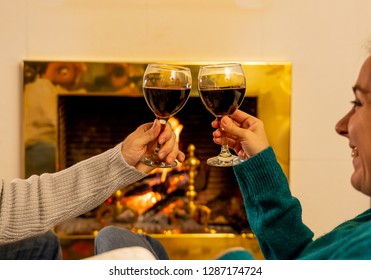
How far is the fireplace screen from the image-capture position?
2172 mm

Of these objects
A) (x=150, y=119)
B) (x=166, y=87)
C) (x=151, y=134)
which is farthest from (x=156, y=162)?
(x=150, y=119)

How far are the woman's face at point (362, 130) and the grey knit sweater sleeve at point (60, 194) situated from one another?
0.44 metres

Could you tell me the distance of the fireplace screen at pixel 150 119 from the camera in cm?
217

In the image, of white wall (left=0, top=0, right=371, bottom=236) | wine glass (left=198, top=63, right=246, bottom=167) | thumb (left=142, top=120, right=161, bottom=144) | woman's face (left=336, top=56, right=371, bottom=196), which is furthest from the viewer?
white wall (left=0, top=0, right=371, bottom=236)

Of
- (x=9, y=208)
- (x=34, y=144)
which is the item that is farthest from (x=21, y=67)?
(x=9, y=208)

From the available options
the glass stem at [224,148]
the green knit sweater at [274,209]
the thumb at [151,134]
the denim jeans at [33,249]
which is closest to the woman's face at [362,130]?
the green knit sweater at [274,209]

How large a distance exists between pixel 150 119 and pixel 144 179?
22 cm

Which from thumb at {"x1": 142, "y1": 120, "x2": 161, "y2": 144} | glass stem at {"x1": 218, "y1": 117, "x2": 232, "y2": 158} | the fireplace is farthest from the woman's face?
the fireplace

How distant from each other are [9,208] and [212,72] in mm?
479

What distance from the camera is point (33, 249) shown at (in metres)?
1.37

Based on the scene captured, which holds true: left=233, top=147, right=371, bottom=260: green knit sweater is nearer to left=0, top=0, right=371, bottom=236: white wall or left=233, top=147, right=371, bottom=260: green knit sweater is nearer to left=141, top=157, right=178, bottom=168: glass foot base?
left=141, top=157, right=178, bottom=168: glass foot base

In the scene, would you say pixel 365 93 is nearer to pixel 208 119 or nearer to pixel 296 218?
pixel 296 218

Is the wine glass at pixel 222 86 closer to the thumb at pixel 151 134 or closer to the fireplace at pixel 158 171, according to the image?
the thumb at pixel 151 134

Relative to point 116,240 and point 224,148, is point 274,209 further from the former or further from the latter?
point 116,240
